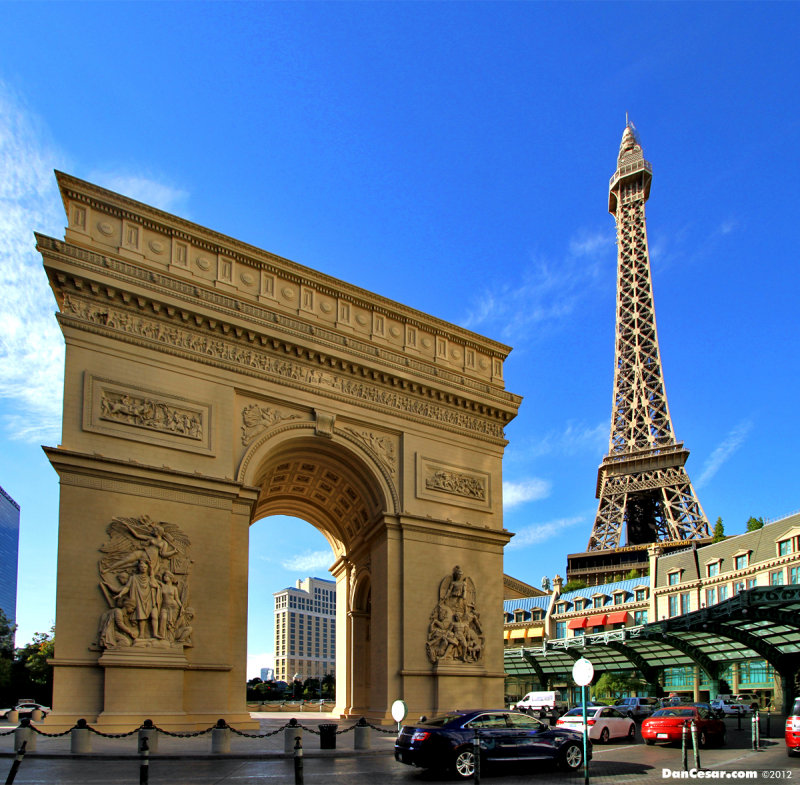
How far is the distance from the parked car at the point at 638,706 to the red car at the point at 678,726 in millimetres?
10164

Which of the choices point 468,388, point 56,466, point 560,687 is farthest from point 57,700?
point 560,687

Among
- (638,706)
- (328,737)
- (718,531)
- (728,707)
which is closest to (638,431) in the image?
(718,531)

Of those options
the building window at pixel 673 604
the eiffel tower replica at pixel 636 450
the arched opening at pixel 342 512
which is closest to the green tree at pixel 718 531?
the eiffel tower replica at pixel 636 450

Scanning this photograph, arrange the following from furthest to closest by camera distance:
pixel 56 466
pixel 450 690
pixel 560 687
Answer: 1. pixel 560 687
2. pixel 450 690
3. pixel 56 466

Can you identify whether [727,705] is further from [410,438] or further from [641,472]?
[641,472]

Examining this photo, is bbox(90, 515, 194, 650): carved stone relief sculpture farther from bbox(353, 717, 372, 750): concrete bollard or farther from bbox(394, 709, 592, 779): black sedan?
bbox(394, 709, 592, 779): black sedan

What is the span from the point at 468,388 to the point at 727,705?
24.3m

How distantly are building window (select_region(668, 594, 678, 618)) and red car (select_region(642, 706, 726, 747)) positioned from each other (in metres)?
44.6

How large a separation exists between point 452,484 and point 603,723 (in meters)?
11.8

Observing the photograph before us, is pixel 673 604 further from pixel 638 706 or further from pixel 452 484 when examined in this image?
pixel 452 484

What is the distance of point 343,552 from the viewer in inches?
1558

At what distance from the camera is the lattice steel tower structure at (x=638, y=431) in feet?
310

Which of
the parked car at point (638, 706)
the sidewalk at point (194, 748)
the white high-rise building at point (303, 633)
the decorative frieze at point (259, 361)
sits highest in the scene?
the decorative frieze at point (259, 361)

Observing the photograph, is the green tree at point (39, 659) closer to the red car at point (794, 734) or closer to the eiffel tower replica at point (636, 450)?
the red car at point (794, 734)
